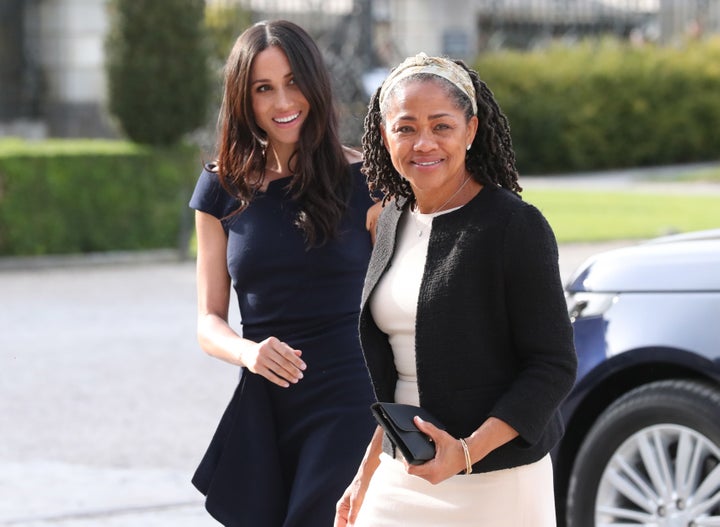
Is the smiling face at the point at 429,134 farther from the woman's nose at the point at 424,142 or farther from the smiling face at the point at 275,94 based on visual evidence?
the smiling face at the point at 275,94

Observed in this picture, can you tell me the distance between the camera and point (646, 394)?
4.52 metres

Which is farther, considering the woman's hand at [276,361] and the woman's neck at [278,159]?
the woman's neck at [278,159]

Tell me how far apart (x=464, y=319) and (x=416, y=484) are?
355mm

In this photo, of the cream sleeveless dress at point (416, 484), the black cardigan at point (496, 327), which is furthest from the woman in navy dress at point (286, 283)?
the black cardigan at point (496, 327)

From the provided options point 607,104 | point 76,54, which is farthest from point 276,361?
point 607,104

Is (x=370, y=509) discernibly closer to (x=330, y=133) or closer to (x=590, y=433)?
(x=330, y=133)

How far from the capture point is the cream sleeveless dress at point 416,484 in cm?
278

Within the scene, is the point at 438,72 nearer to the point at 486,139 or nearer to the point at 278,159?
the point at 486,139

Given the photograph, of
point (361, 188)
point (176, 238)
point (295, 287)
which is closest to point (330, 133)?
point (361, 188)

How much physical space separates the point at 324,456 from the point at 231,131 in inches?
34.6

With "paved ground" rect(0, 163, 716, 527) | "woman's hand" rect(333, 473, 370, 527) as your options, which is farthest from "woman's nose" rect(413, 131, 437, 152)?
"paved ground" rect(0, 163, 716, 527)

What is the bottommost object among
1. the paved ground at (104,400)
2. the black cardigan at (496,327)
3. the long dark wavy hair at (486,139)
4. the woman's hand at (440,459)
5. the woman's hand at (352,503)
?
the paved ground at (104,400)

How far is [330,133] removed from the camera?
152 inches

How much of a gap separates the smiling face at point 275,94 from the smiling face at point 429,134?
3.19 feet
